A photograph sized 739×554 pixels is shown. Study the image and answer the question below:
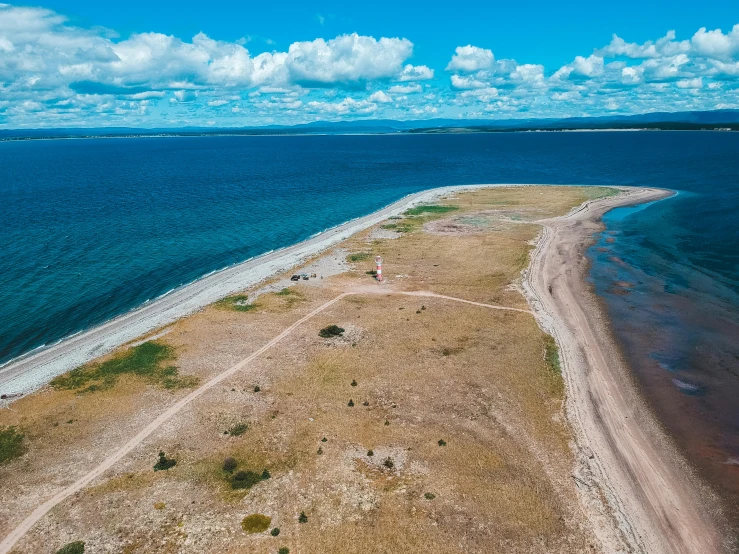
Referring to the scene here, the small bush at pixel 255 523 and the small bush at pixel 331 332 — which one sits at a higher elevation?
the small bush at pixel 255 523

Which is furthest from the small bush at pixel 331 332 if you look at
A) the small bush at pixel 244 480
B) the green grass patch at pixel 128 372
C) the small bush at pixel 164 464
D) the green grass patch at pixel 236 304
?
the small bush at pixel 164 464

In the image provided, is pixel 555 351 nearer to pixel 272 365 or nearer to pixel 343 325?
pixel 343 325

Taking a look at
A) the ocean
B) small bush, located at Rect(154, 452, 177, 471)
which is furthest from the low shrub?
the ocean

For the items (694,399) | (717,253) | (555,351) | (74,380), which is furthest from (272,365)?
(717,253)

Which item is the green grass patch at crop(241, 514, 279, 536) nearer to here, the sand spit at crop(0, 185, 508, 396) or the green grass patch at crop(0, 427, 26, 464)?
the green grass patch at crop(0, 427, 26, 464)

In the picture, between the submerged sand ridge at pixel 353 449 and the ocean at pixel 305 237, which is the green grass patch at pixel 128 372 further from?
the ocean at pixel 305 237

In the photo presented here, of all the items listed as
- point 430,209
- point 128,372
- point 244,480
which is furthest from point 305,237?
point 244,480
